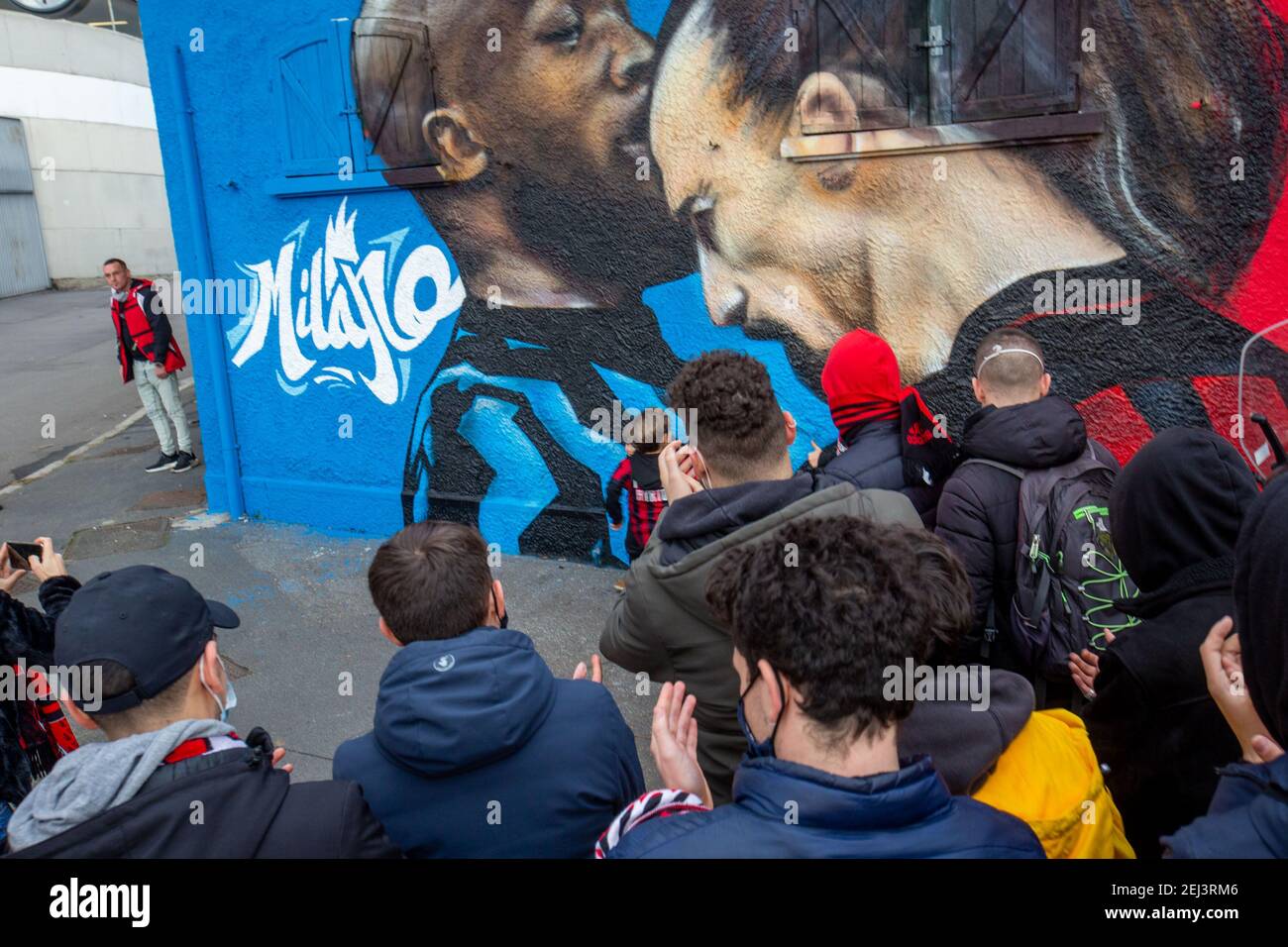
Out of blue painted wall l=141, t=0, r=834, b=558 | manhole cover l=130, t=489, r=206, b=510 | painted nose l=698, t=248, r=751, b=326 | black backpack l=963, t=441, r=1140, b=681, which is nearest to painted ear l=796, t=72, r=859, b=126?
painted nose l=698, t=248, r=751, b=326

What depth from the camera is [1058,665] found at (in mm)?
2807

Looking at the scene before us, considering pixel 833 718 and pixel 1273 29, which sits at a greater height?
pixel 1273 29

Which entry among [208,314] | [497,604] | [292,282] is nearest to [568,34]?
[292,282]

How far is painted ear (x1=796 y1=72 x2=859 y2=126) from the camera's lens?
473cm

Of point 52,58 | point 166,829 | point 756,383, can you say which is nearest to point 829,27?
point 756,383

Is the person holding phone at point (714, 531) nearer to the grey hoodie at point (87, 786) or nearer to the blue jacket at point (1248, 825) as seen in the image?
the blue jacket at point (1248, 825)

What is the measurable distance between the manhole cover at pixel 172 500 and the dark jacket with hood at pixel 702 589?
21.2 feet

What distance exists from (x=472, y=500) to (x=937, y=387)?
3041 mm

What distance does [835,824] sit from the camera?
4.45 ft

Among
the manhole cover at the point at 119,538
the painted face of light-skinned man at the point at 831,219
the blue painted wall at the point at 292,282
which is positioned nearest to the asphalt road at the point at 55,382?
the manhole cover at the point at 119,538

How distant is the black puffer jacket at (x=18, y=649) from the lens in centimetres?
270

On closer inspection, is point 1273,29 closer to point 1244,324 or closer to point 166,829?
point 1244,324

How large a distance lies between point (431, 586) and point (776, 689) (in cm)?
95

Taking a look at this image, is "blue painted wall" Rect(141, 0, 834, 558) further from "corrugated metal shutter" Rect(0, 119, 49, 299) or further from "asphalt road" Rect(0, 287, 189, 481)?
"corrugated metal shutter" Rect(0, 119, 49, 299)
